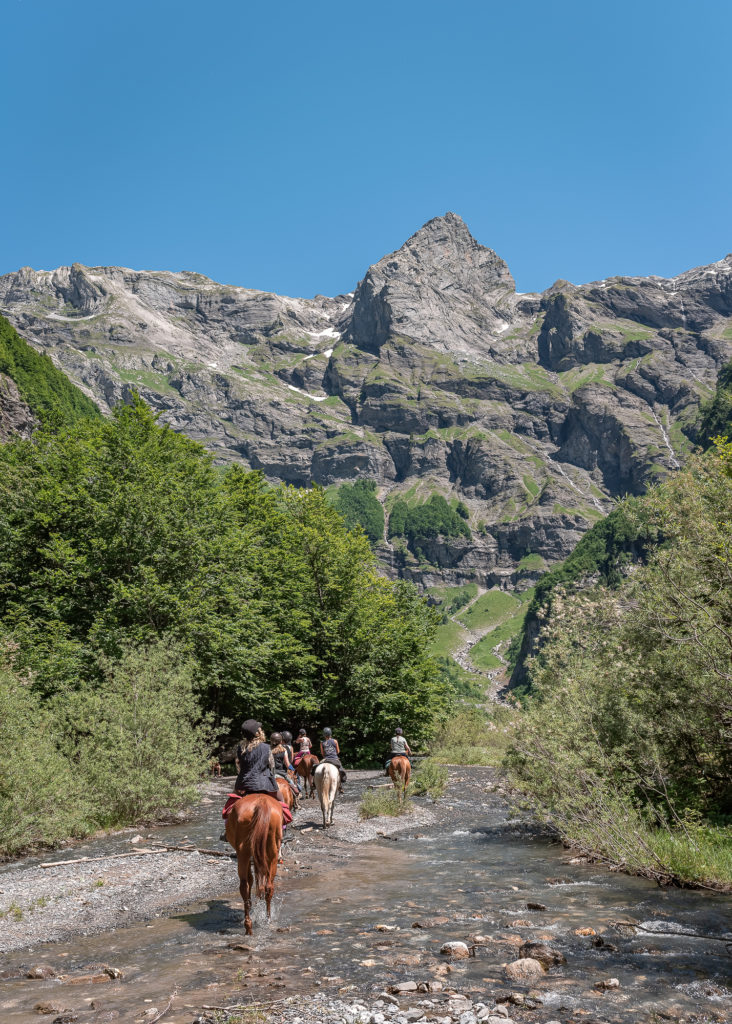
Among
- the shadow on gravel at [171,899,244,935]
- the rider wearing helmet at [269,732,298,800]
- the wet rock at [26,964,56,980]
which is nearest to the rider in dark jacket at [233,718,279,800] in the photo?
the shadow on gravel at [171,899,244,935]

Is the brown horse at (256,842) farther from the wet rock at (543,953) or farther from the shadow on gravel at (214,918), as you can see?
the wet rock at (543,953)

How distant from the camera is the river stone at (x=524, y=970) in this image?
812cm

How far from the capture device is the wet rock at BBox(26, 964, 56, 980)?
8.88 metres

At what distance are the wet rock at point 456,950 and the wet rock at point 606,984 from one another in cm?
182

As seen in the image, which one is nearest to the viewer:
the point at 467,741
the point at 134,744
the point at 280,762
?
the point at 280,762

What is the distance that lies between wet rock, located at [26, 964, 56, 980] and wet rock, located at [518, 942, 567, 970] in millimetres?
6318

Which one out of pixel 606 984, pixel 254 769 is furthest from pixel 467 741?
pixel 606 984

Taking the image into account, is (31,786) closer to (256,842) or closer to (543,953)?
(256,842)

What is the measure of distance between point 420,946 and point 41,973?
5149 mm

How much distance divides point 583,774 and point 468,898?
4442 mm

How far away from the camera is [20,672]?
2383cm

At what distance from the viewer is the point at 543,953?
8.78m

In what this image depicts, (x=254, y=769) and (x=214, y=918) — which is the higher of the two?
(x=254, y=769)

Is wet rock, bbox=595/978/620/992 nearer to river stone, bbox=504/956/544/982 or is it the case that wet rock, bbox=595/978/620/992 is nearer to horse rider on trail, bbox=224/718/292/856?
river stone, bbox=504/956/544/982
